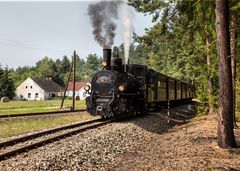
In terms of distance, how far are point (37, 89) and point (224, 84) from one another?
289 feet

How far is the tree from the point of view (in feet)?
→ 32.2

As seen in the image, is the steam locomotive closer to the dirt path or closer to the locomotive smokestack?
the locomotive smokestack

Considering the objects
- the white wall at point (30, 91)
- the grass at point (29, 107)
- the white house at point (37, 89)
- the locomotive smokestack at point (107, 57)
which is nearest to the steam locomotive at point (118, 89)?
the locomotive smokestack at point (107, 57)

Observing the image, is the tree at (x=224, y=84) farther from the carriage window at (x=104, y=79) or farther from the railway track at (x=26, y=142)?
the carriage window at (x=104, y=79)

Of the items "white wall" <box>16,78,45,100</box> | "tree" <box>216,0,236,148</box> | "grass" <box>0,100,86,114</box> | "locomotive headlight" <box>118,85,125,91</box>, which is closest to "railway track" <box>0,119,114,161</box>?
"locomotive headlight" <box>118,85,125,91</box>

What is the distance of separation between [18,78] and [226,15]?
133572mm

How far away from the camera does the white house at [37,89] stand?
93.4m

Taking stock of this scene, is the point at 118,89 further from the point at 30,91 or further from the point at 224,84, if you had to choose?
the point at 30,91

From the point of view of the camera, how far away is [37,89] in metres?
93.5

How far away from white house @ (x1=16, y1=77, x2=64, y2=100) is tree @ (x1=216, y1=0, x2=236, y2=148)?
86.5m

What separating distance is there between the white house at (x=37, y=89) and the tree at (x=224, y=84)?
86.5 m

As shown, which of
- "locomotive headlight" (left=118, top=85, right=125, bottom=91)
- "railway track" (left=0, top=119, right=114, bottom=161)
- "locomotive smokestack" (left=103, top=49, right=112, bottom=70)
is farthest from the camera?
"locomotive smokestack" (left=103, top=49, right=112, bottom=70)

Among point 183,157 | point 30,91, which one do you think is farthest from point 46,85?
point 183,157

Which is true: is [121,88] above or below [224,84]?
above
